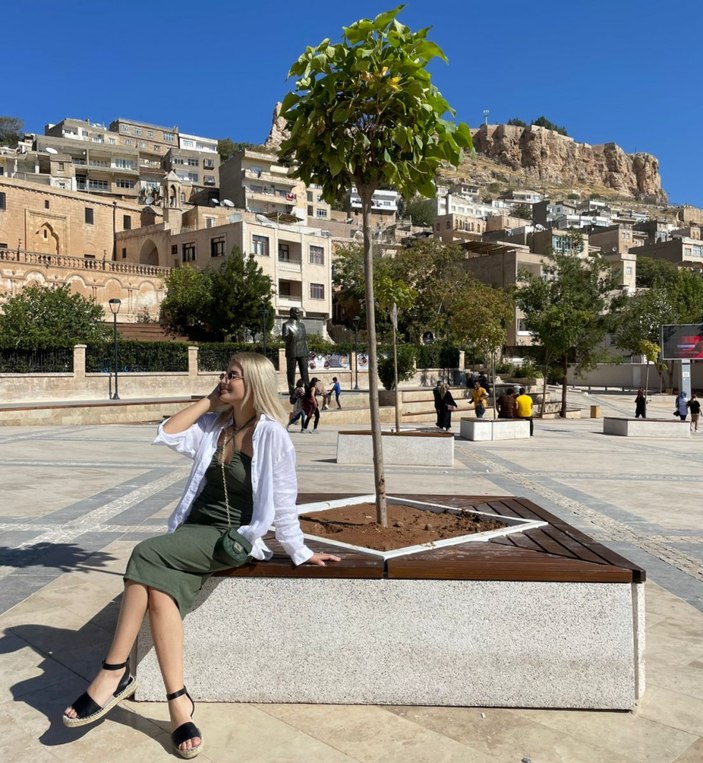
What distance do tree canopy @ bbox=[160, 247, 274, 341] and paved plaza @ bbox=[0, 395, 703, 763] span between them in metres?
27.7

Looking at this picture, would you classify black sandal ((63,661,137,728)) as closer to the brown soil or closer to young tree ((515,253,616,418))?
the brown soil

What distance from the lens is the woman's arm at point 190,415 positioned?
357cm

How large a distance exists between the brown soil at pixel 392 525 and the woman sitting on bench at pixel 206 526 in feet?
2.47

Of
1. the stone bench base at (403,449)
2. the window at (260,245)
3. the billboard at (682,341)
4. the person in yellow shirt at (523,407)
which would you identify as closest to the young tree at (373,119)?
the stone bench base at (403,449)

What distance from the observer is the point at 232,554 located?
3.16 m

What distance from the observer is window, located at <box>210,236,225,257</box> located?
46188 mm

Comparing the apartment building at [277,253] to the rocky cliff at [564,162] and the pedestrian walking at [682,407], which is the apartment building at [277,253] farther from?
the rocky cliff at [564,162]

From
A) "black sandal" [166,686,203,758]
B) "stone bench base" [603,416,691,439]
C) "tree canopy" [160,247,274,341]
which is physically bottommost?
"stone bench base" [603,416,691,439]

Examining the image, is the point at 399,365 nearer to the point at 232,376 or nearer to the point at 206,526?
the point at 232,376

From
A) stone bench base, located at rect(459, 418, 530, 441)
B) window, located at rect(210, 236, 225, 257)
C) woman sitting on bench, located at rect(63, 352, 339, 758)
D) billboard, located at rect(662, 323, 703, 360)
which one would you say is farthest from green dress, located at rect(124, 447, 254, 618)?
window, located at rect(210, 236, 225, 257)

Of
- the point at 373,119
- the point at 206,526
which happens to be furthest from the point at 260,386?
the point at 373,119

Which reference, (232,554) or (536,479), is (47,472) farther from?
(232,554)

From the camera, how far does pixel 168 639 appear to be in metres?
3.03

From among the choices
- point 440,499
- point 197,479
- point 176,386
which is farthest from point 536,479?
point 176,386
